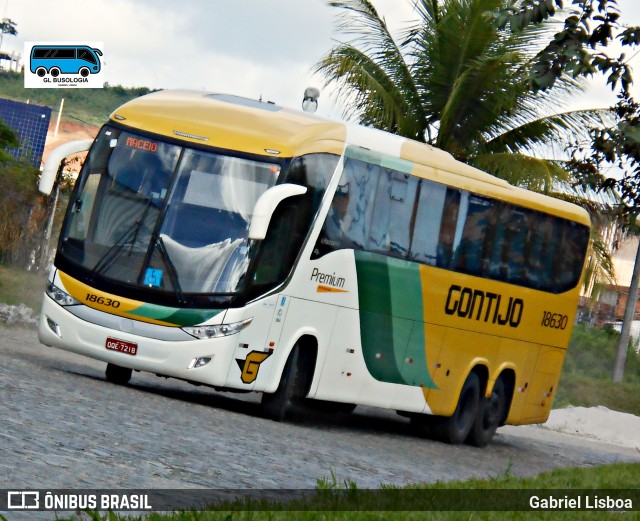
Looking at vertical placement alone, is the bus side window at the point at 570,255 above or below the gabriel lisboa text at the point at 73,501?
above

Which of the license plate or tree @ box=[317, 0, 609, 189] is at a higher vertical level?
tree @ box=[317, 0, 609, 189]

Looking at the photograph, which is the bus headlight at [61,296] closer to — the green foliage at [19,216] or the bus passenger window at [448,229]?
the bus passenger window at [448,229]

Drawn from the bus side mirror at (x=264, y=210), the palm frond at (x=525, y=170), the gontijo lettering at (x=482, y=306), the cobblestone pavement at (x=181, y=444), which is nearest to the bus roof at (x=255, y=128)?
the bus side mirror at (x=264, y=210)

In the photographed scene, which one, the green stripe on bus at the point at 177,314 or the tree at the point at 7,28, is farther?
the tree at the point at 7,28

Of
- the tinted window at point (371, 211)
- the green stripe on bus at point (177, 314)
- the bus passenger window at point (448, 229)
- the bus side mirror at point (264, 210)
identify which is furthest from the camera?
the bus passenger window at point (448, 229)

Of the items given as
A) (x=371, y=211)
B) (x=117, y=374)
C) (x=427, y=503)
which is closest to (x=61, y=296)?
(x=117, y=374)

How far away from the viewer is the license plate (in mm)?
16422

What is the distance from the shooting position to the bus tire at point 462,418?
20.8 metres

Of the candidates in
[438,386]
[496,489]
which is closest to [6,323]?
[438,386]

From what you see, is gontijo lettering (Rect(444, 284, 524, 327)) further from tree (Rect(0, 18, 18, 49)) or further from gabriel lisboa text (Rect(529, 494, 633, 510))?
tree (Rect(0, 18, 18, 49))

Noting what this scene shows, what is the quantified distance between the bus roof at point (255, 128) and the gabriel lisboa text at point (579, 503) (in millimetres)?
6439

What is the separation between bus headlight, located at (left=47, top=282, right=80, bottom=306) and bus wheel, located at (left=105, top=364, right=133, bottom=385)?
1.97 meters

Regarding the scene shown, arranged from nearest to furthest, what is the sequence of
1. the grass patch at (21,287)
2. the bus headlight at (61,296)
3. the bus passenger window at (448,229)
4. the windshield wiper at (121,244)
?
the windshield wiper at (121,244)
the bus headlight at (61,296)
the bus passenger window at (448,229)
the grass patch at (21,287)

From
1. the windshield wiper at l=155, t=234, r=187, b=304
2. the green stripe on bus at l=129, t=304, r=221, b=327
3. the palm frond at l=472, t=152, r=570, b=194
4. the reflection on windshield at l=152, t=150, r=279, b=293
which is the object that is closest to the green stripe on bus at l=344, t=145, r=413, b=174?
the reflection on windshield at l=152, t=150, r=279, b=293
